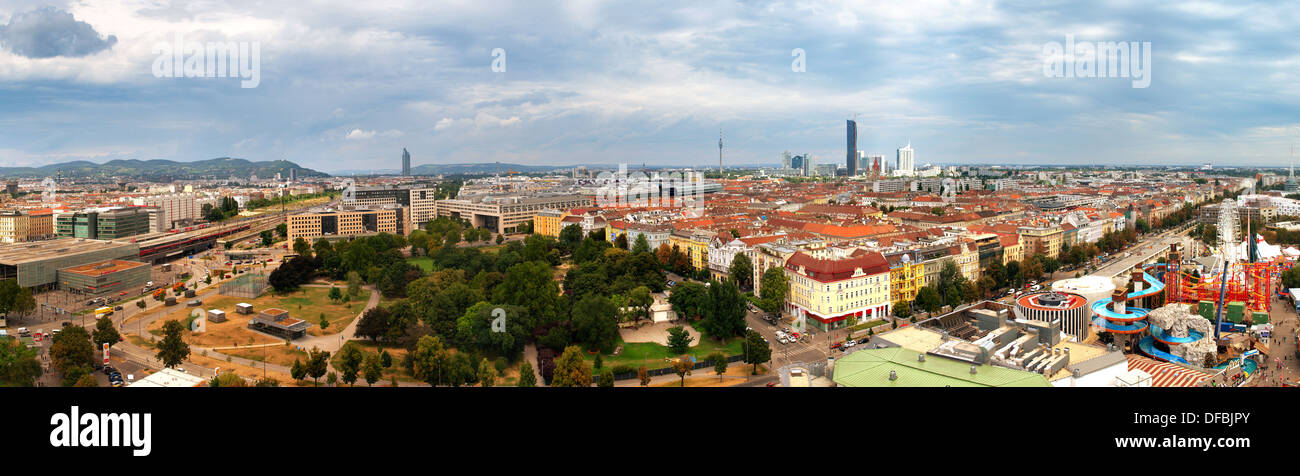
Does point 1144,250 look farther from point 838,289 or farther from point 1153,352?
point 838,289

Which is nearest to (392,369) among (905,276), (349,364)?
(349,364)

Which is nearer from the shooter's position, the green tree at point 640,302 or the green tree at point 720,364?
the green tree at point 720,364

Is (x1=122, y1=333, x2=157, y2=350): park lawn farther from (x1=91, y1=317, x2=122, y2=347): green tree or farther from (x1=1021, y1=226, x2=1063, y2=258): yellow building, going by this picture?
(x1=1021, y1=226, x2=1063, y2=258): yellow building

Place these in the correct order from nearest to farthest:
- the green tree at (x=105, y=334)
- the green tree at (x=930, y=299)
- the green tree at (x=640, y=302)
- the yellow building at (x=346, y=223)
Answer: the green tree at (x=105, y=334) → the green tree at (x=640, y=302) → the green tree at (x=930, y=299) → the yellow building at (x=346, y=223)

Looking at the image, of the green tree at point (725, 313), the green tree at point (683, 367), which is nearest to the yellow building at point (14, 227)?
the green tree at point (725, 313)

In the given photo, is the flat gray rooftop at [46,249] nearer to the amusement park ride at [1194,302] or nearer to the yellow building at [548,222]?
the yellow building at [548,222]
